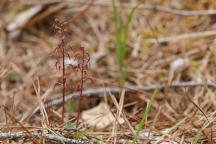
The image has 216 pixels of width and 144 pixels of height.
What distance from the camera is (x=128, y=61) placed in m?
2.84

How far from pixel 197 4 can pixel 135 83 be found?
171 cm

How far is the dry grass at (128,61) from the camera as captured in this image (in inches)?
69.5

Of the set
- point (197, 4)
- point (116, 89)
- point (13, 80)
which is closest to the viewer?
point (116, 89)

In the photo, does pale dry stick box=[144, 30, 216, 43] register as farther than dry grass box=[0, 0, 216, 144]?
Yes

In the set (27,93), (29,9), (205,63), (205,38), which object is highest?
(29,9)

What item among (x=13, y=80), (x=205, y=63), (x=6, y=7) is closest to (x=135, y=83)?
(x=205, y=63)

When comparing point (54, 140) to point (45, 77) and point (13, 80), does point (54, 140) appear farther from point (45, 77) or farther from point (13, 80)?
point (13, 80)

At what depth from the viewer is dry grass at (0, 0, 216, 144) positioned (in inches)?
69.5

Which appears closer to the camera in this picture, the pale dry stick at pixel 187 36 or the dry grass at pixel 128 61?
the dry grass at pixel 128 61

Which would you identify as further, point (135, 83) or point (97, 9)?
point (97, 9)

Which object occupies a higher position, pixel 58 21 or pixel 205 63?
pixel 58 21

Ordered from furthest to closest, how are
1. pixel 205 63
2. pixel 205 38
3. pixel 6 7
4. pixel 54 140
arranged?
pixel 6 7 → pixel 205 38 → pixel 205 63 → pixel 54 140

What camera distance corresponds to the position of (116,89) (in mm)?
2156

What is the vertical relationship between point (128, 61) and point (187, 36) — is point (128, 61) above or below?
below
